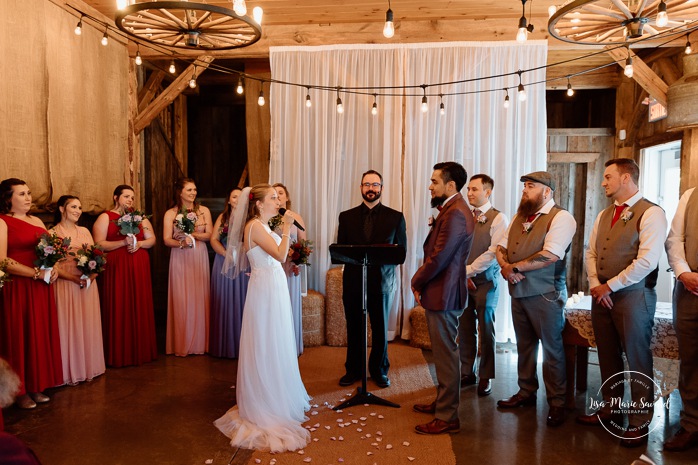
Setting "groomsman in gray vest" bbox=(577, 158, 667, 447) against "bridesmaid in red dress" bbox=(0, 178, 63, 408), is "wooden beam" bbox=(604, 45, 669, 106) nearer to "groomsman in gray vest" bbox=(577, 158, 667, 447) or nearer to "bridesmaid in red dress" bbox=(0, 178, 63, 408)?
"groomsman in gray vest" bbox=(577, 158, 667, 447)

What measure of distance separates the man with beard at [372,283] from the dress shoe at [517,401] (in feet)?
3.28

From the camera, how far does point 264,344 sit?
3643 mm

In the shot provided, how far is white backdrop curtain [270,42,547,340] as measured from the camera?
5859 mm

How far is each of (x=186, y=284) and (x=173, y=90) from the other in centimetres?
248

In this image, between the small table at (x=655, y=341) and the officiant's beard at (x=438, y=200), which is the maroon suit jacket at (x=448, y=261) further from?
the small table at (x=655, y=341)

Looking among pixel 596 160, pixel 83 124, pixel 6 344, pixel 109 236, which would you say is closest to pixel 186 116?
pixel 83 124

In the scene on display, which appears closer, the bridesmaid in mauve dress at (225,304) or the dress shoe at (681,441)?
the dress shoe at (681,441)

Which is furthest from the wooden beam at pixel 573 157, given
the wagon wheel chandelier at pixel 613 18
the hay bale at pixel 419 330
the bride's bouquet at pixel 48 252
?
the bride's bouquet at pixel 48 252

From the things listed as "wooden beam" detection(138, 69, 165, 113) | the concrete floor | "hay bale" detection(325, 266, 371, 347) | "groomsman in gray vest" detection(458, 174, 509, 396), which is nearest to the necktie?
"groomsman in gray vest" detection(458, 174, 509, 396)

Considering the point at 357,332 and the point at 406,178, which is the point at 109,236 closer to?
the point at 357,332

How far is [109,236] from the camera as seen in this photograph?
5090 millimetres

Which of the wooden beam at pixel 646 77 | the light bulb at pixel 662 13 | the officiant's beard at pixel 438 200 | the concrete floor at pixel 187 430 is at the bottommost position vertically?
the concrete floor at pixel 187 430

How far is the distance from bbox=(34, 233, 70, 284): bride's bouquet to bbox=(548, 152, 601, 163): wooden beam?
23.8 ft

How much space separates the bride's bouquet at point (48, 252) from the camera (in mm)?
4051
